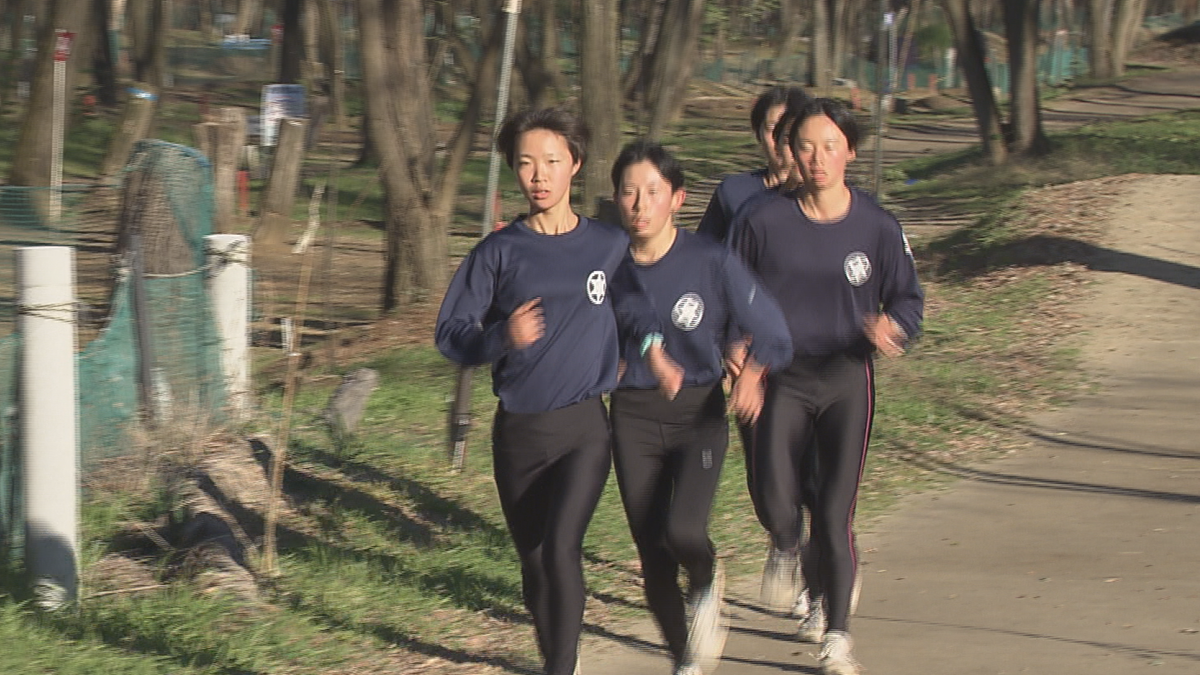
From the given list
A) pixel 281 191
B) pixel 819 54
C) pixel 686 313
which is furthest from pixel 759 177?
pixel 819 54

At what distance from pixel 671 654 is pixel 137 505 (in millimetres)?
2901

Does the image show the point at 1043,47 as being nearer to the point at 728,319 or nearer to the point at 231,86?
the point at 231,86

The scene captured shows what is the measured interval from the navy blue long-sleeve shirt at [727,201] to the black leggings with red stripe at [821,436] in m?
0.91

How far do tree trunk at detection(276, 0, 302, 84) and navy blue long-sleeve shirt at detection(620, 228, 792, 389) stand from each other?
27069mm

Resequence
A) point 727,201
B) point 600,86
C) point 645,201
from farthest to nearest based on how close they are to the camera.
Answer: point 600,86 → point 727,201 → point 645,201

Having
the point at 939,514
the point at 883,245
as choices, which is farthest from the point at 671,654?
the point at 939,514

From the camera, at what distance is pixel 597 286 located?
4676 mm

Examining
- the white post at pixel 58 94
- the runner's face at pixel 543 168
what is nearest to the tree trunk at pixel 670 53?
the white post at pixel 58 94

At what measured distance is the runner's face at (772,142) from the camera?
604 centimetres

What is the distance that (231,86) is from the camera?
51.9 m

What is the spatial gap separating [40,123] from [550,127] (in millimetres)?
18742

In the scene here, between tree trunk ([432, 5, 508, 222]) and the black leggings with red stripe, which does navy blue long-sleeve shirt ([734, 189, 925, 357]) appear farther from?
tree trunk ([432, 5, 508, 222])

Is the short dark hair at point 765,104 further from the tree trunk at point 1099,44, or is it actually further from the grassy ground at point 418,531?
the tree trunk at point 1099,44

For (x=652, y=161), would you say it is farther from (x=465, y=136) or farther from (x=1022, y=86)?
(x=1022, y=86)
